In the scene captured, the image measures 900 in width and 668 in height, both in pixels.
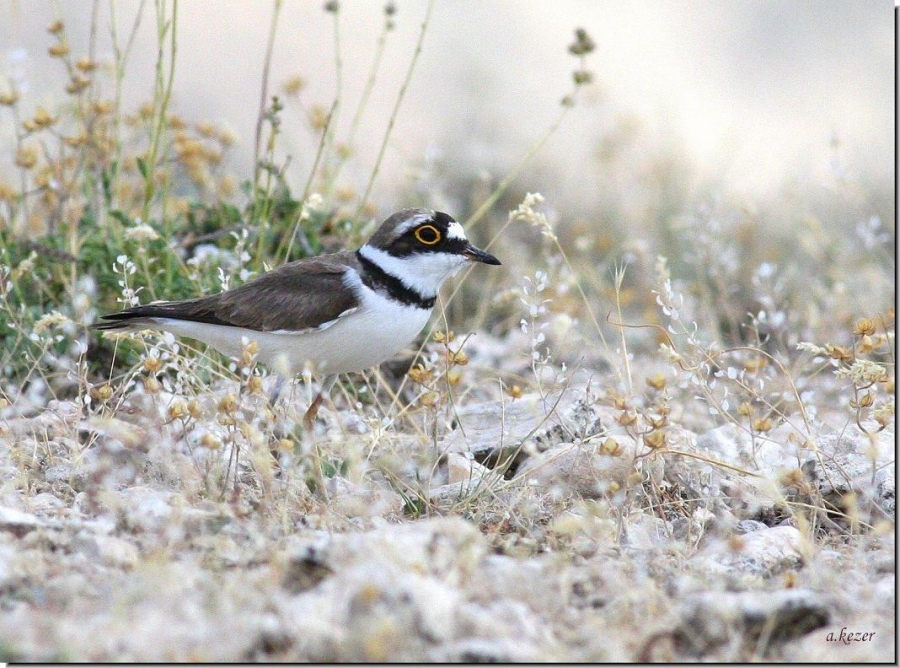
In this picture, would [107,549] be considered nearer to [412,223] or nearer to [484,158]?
[412,223]

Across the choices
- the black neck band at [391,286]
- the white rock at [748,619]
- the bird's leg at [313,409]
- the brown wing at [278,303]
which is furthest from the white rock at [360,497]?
the white rock at [748,619]

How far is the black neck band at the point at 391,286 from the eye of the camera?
15.2 feet

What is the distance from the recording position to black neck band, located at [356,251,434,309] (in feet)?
15.2

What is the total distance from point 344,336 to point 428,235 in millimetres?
541

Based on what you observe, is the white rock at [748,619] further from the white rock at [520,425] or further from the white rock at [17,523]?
the white rock at [17,523]

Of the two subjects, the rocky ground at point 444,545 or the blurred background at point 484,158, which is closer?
the rocky ground at point 444,545

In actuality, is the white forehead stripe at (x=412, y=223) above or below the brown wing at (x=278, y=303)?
above

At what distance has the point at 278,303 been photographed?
470cm

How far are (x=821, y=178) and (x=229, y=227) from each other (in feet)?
19.5

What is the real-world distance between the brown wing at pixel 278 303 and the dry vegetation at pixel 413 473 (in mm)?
199

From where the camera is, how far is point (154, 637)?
276 centimetres

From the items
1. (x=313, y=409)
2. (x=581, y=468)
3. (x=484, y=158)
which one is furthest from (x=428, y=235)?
(x=484, y=158)

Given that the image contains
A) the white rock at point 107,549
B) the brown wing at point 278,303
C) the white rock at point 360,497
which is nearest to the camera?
the white rock at point 107,549

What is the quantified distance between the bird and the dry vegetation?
18 centimetres
